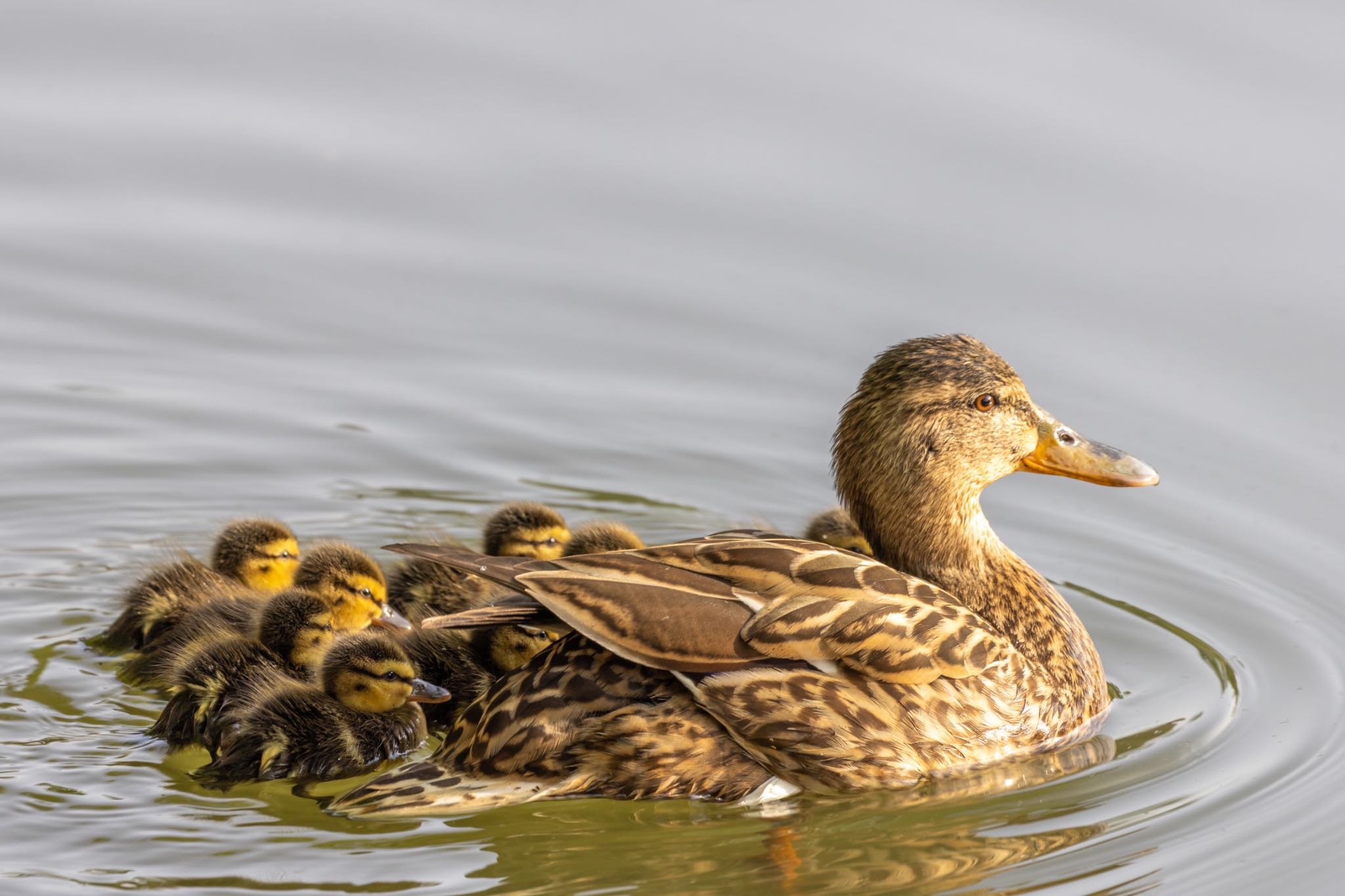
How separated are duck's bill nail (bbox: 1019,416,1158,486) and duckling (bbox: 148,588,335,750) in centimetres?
212

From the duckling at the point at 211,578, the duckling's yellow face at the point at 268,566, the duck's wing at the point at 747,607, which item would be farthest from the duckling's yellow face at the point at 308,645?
the duck's wing at the point at 747,607

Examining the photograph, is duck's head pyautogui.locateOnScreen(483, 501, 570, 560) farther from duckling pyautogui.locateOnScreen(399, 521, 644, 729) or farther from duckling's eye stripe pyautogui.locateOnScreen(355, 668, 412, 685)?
duckling's eye stripe pyautogui.locateOnScreen(355, 668, 412, 685)

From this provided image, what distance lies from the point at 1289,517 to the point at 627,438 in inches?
94.0

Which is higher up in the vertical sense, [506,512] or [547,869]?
[506,512]

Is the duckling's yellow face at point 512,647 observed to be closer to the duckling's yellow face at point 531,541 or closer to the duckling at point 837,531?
the duckling's yellow face at point 531,541

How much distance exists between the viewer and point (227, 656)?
215 inches

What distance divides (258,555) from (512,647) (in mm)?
975

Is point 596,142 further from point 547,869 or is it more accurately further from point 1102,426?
point 547,869

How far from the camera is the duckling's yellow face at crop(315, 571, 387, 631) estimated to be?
19.2 ft

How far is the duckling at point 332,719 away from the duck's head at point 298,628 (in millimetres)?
191

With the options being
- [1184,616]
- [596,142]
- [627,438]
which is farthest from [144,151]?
[1184,616]

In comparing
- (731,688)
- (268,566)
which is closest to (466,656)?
(268,566)

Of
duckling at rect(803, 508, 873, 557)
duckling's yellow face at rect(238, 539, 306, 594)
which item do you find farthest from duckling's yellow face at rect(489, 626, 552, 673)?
duckling at rect(803, 508, 873, 557)

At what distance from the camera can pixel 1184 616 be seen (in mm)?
6457
